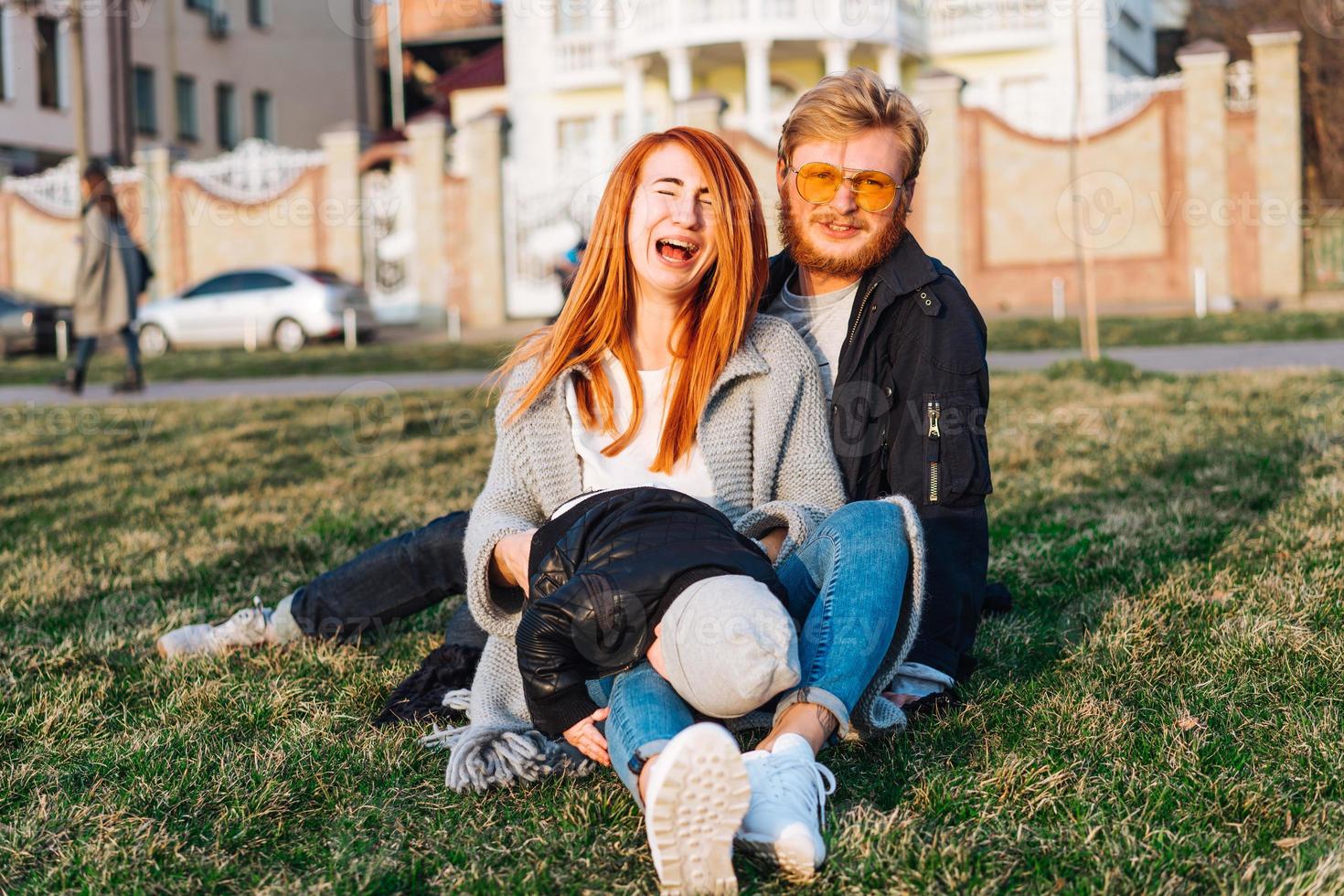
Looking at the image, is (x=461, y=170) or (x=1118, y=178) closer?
(x=1118, y=178)

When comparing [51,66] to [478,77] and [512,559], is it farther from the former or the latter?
[512,559]

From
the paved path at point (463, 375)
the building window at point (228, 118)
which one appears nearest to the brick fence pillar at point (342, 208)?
the paved path at point (463, 375)

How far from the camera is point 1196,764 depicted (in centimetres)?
249

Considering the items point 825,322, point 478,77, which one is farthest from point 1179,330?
point 478,77

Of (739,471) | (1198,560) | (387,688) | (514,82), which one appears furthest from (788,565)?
(514,82)

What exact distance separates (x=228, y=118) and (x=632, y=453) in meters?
34.1

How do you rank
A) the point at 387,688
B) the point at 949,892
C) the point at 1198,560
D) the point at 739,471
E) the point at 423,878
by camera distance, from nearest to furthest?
1. the point at 949,892
2. the point at 423,878
3. the point at 739,471
4. the point at 387,688
5. the point at 1198,560

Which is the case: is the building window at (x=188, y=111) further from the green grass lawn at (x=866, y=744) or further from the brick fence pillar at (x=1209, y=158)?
the green grass lawn at (x=866, y=744)

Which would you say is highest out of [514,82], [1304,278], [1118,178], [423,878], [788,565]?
[514,82]

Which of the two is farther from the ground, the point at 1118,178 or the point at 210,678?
the point at 1118,178

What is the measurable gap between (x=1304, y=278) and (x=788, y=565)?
60.2 ft

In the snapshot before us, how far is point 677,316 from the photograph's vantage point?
2.96m

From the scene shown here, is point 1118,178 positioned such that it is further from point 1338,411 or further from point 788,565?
point 788,565

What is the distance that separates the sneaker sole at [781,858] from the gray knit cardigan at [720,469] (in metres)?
0.64
